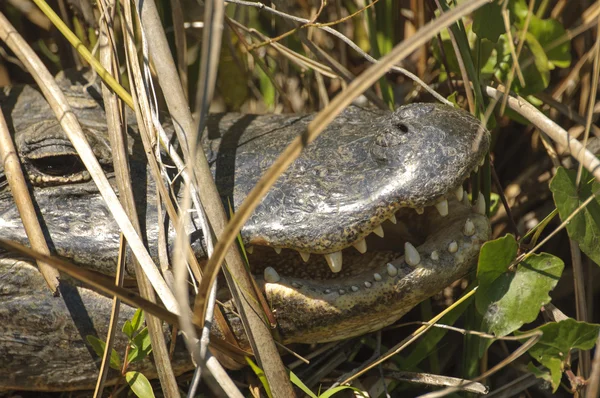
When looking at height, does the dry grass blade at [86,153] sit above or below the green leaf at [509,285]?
above

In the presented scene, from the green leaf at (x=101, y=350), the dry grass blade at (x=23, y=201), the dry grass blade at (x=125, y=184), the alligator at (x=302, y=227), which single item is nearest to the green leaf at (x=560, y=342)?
the alligator at (x=302, y=227)

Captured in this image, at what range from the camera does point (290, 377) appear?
196cm

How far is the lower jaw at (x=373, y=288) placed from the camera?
187 cm

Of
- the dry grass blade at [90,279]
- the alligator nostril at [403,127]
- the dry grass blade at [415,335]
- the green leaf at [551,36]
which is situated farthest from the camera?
the green leaf at [551,36]

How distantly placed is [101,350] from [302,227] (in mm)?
687

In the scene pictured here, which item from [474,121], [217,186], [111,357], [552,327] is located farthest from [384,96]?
[111,357]

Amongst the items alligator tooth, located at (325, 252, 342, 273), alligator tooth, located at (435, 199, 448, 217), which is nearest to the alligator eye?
alligator tooth, located at (325, 252, 342, 273)

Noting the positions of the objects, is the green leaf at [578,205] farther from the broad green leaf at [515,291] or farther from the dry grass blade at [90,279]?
the dry grass blade at [90,279]

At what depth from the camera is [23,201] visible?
6.86ft

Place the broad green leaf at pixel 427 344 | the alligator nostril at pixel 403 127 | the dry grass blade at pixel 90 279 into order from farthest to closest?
the broad green leaf at pixel 427 344 < the alligator nostril at pixel 403 127 < the dry grass blade at pixel 90 279

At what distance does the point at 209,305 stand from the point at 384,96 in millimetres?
1366

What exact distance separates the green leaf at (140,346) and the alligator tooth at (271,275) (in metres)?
0.37

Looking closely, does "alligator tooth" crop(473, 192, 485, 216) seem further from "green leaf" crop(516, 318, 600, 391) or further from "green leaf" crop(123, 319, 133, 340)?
"green leaf" crop(123, 319, 133, 340)

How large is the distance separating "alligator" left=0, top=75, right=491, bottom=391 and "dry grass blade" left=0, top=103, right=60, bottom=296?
0.11 ft
